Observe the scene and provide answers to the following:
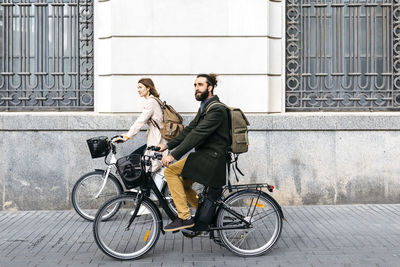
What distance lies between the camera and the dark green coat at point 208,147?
556cm

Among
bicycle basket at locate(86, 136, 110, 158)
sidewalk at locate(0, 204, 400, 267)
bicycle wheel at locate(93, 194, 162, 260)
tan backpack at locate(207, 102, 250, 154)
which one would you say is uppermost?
tan backpack at locate(207, 102, 250, 154)

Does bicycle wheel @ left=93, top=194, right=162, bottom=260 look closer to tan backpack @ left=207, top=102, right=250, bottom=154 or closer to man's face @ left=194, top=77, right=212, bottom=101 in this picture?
tan backpack @ left=207, top=102, right=250, bottom=154

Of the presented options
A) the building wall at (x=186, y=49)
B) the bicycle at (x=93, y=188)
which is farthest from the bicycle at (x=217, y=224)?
the building wall at (x=186, y=49)

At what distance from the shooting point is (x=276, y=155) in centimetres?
858

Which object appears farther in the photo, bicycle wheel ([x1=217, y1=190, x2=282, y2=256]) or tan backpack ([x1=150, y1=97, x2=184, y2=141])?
tan backpack ([x1=150, y1=97, x2=184, y2=141])

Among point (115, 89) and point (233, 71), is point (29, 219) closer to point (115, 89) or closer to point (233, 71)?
point (115, 89)

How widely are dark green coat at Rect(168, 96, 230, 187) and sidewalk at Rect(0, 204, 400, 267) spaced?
0.83 m

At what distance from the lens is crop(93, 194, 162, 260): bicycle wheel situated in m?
5.55

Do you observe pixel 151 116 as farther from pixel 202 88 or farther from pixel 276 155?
pixel 276 155

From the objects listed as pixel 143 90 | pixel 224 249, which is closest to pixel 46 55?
pixel 143 90

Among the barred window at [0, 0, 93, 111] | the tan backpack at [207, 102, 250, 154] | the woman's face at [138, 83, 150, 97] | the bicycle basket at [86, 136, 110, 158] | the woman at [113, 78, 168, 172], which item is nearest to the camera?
the tan backpack at [207, 102, 250, 154]

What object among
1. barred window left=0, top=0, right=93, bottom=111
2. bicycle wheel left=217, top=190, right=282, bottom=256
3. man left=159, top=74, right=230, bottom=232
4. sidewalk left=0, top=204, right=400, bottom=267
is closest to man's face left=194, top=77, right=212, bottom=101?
man left=159, top=74, right=230, bottom=232

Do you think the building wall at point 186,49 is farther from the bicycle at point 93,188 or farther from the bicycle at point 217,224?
the bicycle at point 217,224

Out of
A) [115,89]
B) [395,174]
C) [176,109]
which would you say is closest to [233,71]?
[176,109]
